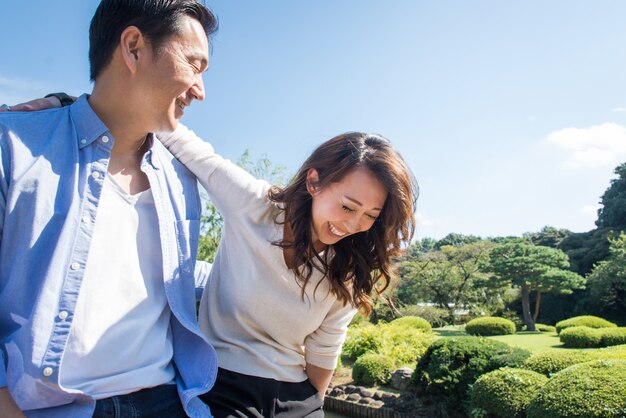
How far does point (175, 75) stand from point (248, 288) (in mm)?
749

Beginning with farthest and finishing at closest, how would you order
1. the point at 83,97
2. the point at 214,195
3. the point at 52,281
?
the point at 214,195 → the point at 83,97 → the point at 52,281

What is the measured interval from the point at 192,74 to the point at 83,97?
293 mm

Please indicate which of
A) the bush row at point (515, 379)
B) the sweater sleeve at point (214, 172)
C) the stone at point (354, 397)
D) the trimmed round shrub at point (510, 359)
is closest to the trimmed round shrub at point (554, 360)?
the bush row at point (515, 379)

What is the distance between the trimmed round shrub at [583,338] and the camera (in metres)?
12.4

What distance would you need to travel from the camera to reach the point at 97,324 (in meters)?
1.24

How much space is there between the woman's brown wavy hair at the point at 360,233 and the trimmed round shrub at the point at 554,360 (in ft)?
18.1

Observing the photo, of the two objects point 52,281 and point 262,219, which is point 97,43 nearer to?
point 52,281

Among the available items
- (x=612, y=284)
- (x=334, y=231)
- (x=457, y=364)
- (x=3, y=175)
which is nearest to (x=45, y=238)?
(x=3, y=175)

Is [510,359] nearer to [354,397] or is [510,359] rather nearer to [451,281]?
[354,397]

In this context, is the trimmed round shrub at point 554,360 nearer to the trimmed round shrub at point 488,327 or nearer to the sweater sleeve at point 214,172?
the sweater sleeve at point 214,172

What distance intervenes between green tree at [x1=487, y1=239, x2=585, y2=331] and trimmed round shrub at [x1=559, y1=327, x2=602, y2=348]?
7.41m

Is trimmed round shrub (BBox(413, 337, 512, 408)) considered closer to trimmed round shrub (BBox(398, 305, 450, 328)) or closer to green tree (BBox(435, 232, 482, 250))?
trimmed round shrub (BBox(398, 305, 450, 328))

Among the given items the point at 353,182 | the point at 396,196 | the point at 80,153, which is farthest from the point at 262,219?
the point at 80,153

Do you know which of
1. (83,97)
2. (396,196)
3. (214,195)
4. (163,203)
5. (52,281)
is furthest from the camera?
(396,196)
